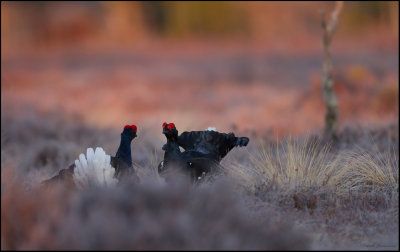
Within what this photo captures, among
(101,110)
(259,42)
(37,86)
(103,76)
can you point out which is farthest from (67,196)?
(259,42)

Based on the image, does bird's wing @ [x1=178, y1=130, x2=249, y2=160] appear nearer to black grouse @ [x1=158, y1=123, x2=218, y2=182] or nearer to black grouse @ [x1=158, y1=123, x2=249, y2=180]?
black grouse @ [x1=158, y1=123, x2=249, y2=180]

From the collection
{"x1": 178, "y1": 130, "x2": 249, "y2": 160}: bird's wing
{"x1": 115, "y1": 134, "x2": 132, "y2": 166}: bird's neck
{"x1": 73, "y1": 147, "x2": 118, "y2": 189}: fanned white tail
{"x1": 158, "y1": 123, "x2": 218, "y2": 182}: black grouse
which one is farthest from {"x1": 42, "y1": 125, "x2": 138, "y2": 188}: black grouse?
{"x1": 178, "y1": 130, "x2": 249, "y2": 160}: bird's wing

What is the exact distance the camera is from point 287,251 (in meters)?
4.89

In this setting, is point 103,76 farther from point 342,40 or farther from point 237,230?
point 237,230

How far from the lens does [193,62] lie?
31.7m

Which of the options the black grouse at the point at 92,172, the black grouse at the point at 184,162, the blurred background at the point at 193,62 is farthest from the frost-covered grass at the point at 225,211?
the blurred background at the point at 193,62

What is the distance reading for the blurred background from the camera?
1878 centimetres

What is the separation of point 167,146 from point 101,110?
13073mm

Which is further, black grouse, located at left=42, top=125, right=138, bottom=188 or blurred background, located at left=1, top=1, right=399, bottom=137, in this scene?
blurred background, located at left=1, top=1, right=399, bottom=137

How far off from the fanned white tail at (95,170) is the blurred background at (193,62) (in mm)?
9717

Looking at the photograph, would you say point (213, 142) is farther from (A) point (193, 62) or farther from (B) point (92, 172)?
(A) point (193, 62)

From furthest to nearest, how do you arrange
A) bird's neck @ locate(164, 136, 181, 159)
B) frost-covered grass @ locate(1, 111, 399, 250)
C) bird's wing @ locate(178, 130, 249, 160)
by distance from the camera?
bird's wing @ locate(178, 130, 249, 160)
bird's neck @ locate(164, 136, 181, 159)
frost-covered grass @ locate(1, 111, 399, 250)

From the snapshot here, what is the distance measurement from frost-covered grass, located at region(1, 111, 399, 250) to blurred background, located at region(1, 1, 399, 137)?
867 centimetres

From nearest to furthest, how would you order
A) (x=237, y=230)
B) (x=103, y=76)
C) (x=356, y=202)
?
(x=237, y=230) < (x=356, y=202) < (x=103, y=76)
